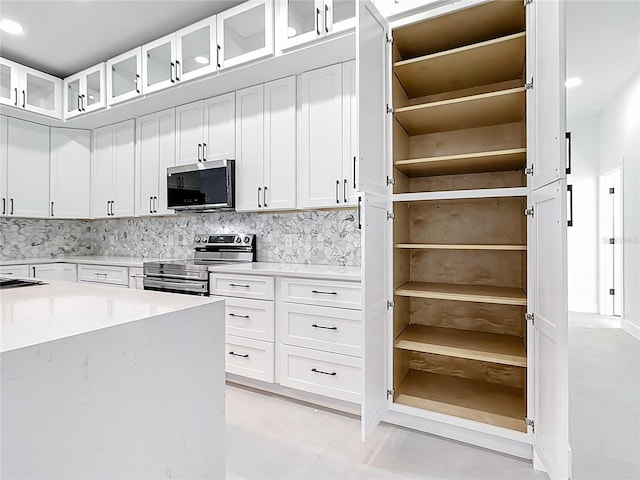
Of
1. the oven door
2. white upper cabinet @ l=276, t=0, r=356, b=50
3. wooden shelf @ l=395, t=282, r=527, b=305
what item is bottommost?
the oven door

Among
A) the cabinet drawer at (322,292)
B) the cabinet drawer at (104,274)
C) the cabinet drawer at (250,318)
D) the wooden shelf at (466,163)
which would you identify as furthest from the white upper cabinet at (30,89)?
the wooden shelf at (466,163)

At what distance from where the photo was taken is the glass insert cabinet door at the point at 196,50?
8.87 ft

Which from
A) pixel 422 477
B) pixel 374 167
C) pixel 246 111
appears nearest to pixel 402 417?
pixel 422 477

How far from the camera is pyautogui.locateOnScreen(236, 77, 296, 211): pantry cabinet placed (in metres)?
2.75

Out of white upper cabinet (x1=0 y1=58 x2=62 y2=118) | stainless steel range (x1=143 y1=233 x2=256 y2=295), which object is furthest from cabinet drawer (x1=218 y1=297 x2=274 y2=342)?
white upper cabinet (x1=0 y1=58 x2=62 y2=118)

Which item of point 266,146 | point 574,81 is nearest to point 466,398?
point 266,146

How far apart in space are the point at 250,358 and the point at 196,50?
2398 mm

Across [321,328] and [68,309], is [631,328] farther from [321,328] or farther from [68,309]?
[68,309]

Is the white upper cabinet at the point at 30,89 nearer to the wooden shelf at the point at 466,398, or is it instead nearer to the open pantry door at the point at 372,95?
the open pantry door at the point at 372,95

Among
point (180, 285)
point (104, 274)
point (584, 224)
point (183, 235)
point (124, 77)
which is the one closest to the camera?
point (180, 285)

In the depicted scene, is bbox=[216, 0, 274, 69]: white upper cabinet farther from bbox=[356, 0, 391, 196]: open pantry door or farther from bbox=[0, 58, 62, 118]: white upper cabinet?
bbox=[0, 58, 62, 118]: white upper cabinet

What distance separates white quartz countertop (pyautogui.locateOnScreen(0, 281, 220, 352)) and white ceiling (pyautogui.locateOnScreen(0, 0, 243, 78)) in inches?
89.0

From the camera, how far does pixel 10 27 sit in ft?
9.53

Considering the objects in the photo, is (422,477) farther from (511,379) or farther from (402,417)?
(511,379)
